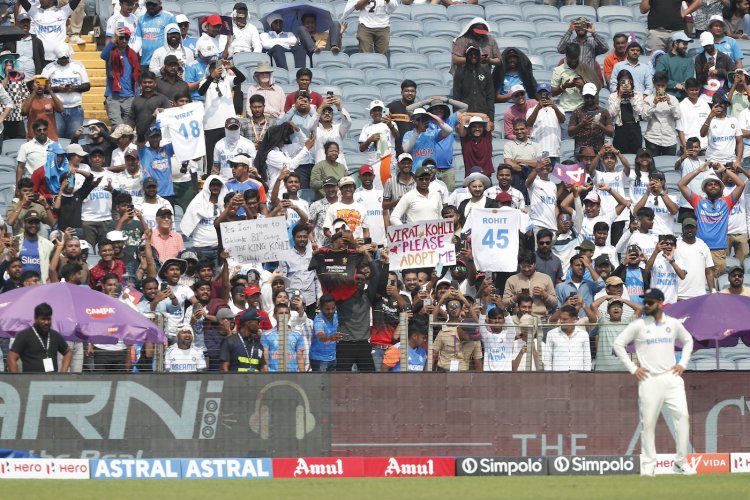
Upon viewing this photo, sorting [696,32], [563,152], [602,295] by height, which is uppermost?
[696,32]

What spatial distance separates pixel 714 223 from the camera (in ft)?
77.1

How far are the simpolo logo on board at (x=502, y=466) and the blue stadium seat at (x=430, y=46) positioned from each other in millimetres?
11929

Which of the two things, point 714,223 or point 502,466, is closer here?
point 502,466

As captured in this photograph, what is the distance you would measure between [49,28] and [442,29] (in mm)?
7350

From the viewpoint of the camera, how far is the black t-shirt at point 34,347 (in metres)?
18.7

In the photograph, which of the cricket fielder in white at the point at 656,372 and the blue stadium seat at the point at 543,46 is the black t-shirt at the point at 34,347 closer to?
the cricket fielder in white at the point at 656,372

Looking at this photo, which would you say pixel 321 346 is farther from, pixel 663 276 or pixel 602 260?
pixel 663 276

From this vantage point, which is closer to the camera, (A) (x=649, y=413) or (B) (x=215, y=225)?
(A) (x=649, y=413)

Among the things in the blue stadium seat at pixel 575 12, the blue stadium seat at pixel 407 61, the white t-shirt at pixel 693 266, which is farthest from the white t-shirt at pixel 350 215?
the blue stadium seat at pixel 575 12

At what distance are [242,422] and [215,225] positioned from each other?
3.71 m

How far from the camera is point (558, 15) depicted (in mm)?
30484

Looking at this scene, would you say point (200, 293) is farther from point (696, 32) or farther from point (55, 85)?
point (696, 32)

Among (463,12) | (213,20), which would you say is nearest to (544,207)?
(213,20)

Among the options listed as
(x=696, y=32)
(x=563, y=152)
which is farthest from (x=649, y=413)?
(x=696, y=32)
